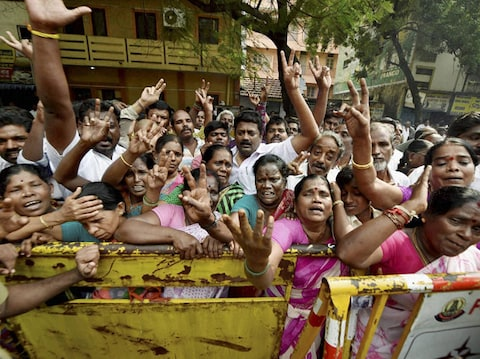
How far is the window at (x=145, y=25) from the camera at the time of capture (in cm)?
1540

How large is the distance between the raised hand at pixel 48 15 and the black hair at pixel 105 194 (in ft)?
3.34

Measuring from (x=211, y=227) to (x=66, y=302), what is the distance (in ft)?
3.17

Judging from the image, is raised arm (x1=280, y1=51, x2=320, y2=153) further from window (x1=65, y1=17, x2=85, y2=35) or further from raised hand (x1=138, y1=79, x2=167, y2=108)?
window (x1=65, y1=17, x2=85, y2=35)

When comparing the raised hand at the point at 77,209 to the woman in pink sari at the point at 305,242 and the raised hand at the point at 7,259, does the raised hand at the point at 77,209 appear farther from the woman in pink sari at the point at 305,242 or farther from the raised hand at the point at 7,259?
the woman in pink sari at the point at 305,242

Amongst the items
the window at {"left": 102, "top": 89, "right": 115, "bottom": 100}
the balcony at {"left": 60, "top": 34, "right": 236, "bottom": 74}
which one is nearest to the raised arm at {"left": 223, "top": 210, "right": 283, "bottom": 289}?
the balcony at {"left": 60, "top": 34, "right": 236, "bottom": 74}

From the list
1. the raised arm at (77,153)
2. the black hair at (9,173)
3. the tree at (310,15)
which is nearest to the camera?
the black hair at (9,173)

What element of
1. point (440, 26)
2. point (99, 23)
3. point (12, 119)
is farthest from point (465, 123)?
point (99, 23)

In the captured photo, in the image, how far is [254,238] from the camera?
4.17ft

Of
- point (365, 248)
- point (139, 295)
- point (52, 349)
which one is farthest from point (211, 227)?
point (52, 349)

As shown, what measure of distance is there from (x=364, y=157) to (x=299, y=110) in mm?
949

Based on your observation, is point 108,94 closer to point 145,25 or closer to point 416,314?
point 145,25

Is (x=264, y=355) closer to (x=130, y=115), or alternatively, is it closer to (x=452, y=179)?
(x=452, y=179)

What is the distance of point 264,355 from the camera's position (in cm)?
187

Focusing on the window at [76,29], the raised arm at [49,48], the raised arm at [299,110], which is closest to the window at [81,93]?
the window at [76,29]
